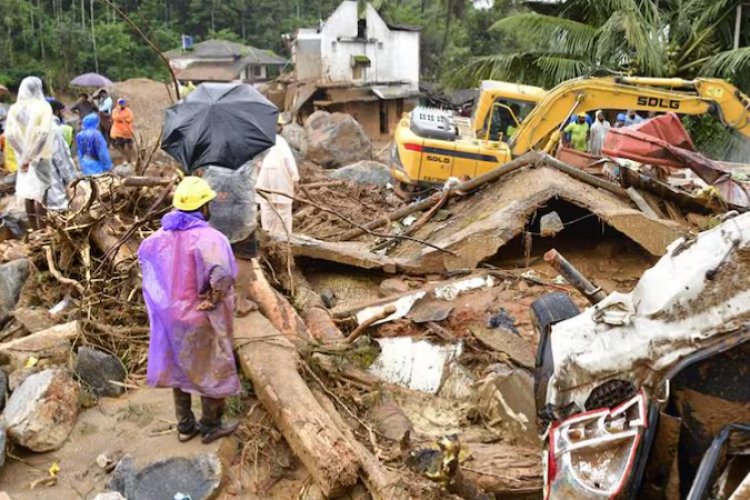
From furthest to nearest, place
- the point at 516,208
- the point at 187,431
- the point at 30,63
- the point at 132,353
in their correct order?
the point at 30,63 → the point at 516,208 → the point at 132,353 → the point at 187,431

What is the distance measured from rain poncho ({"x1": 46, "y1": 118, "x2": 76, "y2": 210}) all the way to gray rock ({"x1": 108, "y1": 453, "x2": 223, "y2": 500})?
14.9 feet

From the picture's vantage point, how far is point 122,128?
1316cm

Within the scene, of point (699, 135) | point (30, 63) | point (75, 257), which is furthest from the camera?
point (30, 63)

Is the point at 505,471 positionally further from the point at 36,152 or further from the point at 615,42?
the point at 615,42

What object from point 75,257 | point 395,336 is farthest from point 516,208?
point 75,257

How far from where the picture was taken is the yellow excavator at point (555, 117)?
1039 cm

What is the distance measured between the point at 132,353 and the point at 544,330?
3006 millimetres

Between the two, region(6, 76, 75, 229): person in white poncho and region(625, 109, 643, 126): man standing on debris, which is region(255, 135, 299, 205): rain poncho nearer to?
region(6, 76, 75, 229): person in white poncho

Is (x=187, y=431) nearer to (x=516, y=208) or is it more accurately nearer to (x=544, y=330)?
(x=544, y=330)

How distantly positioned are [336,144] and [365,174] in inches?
115

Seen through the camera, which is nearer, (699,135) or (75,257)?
(75,257)

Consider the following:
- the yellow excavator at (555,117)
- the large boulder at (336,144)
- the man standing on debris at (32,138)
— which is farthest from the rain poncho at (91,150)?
the large boulder at (336,144)

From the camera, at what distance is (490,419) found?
4.62 metres

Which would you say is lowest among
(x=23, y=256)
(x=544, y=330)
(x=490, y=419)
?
(x=490, y=419)
